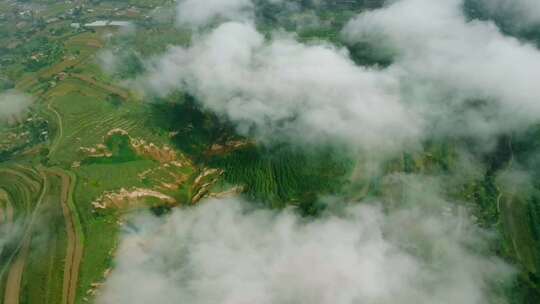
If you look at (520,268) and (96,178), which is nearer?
(520,268)

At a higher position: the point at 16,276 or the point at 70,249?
the point at 70,249

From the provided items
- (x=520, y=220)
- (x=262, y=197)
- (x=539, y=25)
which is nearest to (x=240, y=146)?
(x=262, y=197)

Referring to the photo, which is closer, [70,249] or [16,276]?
[16,276]

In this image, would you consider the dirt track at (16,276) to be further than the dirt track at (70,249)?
No

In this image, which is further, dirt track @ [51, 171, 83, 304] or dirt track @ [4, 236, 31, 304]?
dirt track @ [51, 171, 83, 304]

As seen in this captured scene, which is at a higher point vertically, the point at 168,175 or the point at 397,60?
the point at 397,60

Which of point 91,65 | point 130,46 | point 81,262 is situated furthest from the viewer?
point 130,46

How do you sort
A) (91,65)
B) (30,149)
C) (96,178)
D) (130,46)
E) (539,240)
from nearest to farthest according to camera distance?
(539,240), (96,178), (30,149), (91,65), (130,46)

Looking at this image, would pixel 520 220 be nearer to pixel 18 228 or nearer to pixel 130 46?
pixel 18 228

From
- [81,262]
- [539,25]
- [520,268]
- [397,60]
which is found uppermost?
[539,25]
